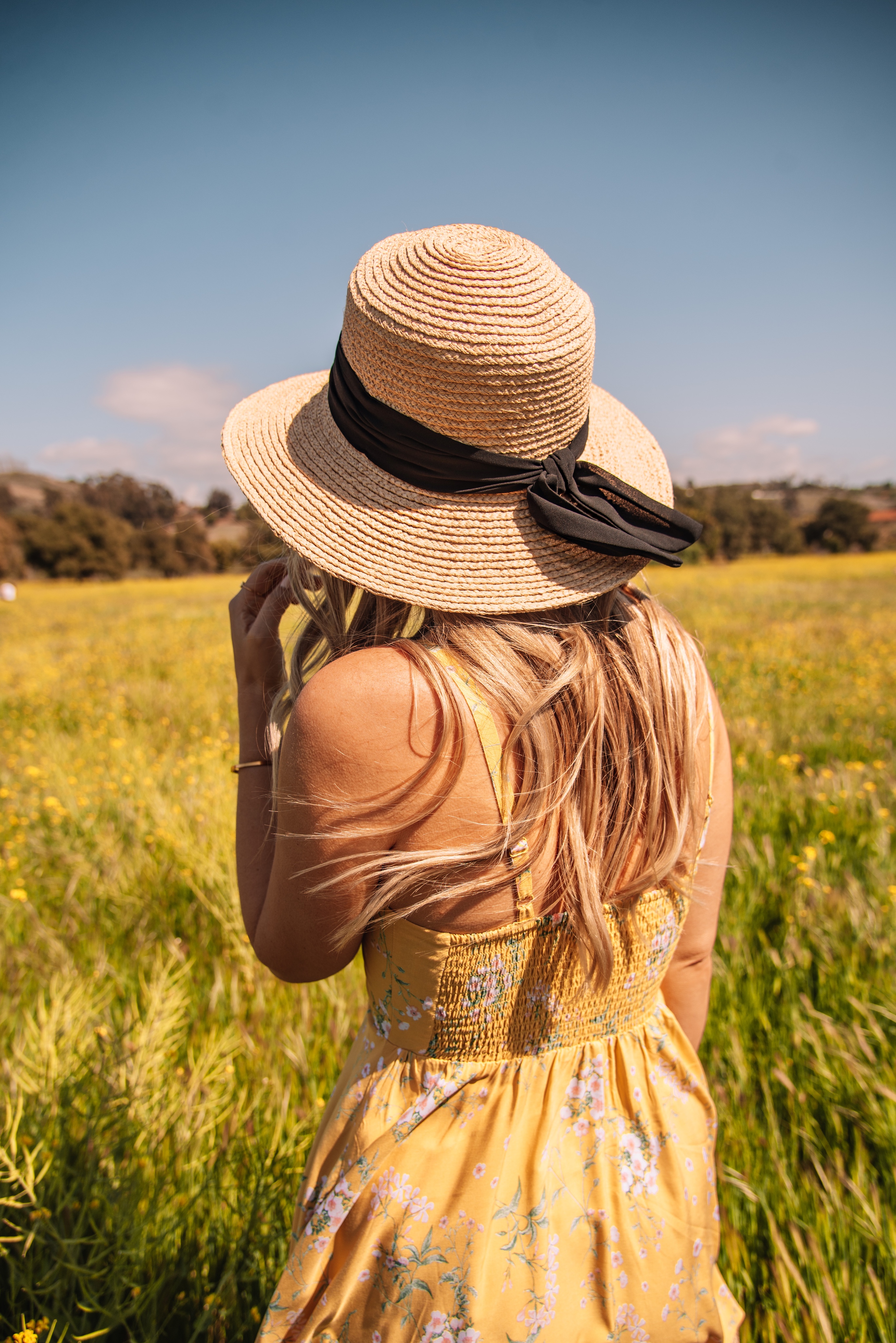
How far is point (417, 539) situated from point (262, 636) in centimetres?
30

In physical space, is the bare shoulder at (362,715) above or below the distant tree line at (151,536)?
above

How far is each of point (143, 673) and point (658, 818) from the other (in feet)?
24.7

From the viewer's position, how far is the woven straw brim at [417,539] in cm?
92

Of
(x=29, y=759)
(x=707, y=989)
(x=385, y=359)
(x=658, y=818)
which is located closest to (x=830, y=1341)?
(x=707, y=989)

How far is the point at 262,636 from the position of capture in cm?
108

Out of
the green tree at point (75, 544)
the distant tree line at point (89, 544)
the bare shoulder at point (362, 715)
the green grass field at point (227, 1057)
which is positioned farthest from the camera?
the green tree at point (75, 544)

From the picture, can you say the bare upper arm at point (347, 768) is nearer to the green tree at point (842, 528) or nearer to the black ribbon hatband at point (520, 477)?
the black ribbon hatband at point (520, 477)

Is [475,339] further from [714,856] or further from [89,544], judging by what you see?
[89,544]

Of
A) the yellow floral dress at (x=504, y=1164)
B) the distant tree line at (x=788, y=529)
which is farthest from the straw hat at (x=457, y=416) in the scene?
the distant tree line at (x=788, y=529)

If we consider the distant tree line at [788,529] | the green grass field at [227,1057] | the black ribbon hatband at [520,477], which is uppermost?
the black ribbon hatband at [520,477]

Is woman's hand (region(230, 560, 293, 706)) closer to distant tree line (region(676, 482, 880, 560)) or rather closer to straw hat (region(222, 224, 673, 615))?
straw hat (region(222, 224, 673, 615))

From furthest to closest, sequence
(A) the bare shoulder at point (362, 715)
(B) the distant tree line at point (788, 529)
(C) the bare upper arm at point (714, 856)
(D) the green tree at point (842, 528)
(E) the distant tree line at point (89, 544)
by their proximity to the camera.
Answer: (D) the green tree at point (842, 528) → (B) the distant tree line at point (788, 529) → (E) the distant tree line at point (89, 544) → (C) the bare upper arm at point (714, 856) → (A) the bare shoulder at point (362, 715)

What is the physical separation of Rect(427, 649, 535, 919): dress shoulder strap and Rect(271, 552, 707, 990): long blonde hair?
11mm

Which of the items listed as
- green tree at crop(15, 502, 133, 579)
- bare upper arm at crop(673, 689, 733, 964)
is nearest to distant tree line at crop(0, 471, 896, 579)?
green tree at crop(15, 502, 133, 579)
